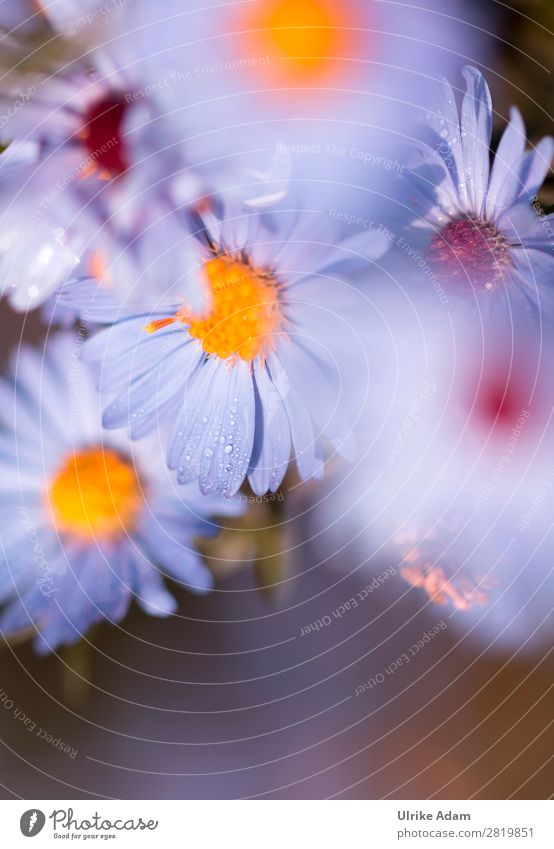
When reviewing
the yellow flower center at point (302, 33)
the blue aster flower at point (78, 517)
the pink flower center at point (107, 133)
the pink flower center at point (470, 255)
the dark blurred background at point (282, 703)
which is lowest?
the dark blurred background at point (282, 703)

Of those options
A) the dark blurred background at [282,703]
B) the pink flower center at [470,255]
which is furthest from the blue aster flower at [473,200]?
the dark blurred background at [282,703]

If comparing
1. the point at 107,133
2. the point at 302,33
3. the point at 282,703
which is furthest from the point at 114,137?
the point at 282,703

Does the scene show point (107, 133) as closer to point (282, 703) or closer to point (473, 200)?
point (473, 200)

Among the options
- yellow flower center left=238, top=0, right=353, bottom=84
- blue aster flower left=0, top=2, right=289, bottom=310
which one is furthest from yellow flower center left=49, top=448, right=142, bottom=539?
yellow flower center left=238, top=0, right=353, bottom=84

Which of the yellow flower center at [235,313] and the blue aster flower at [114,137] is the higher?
the blue aster flower at [114,137]

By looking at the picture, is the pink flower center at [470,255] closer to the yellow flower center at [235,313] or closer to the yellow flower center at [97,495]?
the yellow flower center at [235,313]
